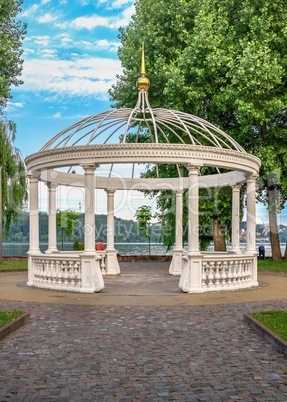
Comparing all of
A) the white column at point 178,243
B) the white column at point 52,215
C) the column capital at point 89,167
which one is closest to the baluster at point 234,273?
the column capital at point 89,167

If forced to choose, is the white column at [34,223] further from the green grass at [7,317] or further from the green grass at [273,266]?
the green grass at [273,266]

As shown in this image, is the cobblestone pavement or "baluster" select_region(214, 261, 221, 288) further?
"baluster" select_region(214, 261, 221, 288)

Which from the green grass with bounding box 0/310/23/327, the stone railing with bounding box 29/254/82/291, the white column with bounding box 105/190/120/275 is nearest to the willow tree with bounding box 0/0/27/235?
the white column with bounding box 105/190/120/275

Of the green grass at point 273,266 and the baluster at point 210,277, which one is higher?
the baluster at point 210,277

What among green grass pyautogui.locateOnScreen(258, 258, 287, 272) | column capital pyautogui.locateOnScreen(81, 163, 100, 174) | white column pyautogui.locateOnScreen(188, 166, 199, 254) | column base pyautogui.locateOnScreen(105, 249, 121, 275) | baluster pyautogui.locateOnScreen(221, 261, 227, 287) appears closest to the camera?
white column pyautogui.locateOnScreen(188, 166, 199, 254)

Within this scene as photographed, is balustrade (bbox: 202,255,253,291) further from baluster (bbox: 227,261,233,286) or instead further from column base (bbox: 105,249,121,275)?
column base (bbox: 105,249,121,275)

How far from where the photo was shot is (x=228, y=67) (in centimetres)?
2292

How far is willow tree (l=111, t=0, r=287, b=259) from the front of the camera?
22188 millimetres

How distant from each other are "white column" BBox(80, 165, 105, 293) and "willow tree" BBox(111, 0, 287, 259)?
1034 cm

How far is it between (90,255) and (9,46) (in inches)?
634

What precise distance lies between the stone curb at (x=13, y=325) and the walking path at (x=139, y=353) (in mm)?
104

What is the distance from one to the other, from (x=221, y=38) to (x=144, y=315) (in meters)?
16.7

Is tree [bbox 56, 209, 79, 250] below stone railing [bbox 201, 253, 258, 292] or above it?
above

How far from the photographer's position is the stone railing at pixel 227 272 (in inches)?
543
